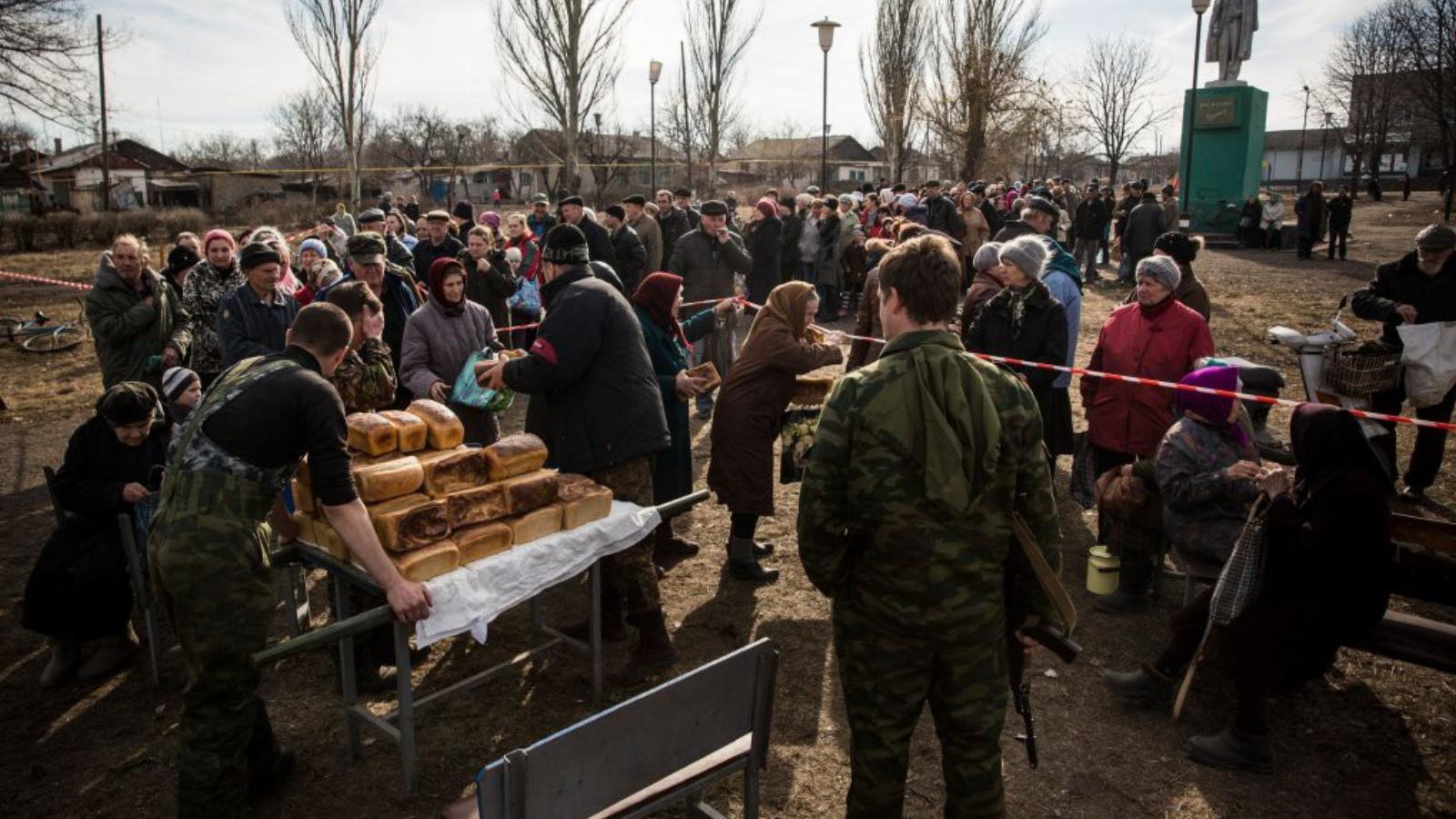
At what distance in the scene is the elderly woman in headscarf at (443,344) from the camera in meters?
5.29

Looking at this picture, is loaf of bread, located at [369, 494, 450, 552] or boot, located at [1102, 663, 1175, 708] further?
boot, located at [1102, 663, 1175, 708]

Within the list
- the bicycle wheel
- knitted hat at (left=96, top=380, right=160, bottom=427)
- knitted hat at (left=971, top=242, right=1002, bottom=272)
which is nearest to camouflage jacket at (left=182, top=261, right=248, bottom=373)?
knitted hat at (left=96, top=380, right=160, bottom=427)

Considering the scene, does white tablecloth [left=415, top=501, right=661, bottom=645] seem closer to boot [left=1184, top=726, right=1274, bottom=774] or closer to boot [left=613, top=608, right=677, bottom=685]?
boot [left=613, top=608, right=677, bottom=685]

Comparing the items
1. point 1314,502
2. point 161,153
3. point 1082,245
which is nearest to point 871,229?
point 1082,245

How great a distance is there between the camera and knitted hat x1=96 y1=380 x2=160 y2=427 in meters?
4.46

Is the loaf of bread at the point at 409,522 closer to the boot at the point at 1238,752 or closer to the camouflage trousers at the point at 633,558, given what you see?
the camouflage trousers at the point at 633,558

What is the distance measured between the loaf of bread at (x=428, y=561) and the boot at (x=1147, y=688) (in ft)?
10.4

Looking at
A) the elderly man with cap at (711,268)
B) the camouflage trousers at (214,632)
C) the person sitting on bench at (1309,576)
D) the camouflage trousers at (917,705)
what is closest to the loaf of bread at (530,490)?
the camouflage trousers at (214,632)

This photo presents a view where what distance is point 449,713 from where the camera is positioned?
4227mm

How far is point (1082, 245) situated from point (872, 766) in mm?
19061

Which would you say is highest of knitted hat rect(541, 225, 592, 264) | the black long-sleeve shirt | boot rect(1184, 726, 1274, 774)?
knitted hat rect(541, 225, 592, 264)

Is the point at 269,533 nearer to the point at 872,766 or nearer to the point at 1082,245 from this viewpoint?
the point at 872,766

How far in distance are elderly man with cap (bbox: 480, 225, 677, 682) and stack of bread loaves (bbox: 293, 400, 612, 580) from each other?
34cm

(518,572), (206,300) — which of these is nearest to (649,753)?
(518,572)
